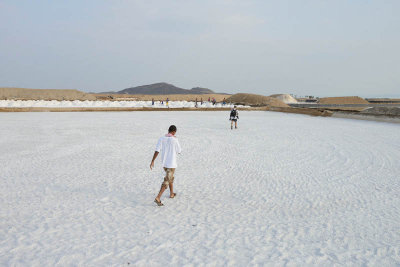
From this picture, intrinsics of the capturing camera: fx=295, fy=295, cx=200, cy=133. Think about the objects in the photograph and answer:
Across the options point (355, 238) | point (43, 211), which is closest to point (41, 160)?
point (43, 211)

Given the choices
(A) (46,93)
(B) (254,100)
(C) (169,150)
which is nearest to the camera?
(C) (169,150)

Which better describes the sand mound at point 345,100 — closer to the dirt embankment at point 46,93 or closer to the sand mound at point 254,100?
the sand mound at point 254,100

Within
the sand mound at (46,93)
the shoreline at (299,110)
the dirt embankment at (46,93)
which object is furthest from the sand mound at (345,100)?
the sand mound at (46,93)

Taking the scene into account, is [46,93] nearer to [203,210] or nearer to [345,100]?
[345,100]

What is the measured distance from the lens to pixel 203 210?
512cm

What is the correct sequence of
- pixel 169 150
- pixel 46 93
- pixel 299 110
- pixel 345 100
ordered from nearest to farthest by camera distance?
1. pixel 169 150
2. pixel 299 110
3. pixel 345 100
4. pixel 46 93

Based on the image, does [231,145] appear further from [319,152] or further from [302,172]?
[302,172]

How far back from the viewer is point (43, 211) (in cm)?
502

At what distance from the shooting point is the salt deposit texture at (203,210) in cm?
376

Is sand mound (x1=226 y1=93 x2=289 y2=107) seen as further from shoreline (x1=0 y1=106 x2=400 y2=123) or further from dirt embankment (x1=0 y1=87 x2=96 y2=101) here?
dirt embankment (x1=0 y1=87 x2=96 y2=101)

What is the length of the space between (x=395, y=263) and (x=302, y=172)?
4118 millimetres

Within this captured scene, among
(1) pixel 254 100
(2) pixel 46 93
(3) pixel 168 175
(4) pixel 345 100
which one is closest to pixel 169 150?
(3) pixel 168 175

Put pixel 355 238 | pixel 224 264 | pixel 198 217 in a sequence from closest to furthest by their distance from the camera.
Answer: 1. pixel 224 264
2. pixel 355 238
3. pixel 198 217

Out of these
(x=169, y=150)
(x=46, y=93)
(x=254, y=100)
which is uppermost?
(x=46, y=93)
